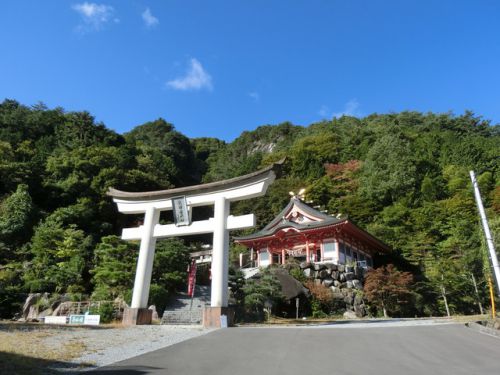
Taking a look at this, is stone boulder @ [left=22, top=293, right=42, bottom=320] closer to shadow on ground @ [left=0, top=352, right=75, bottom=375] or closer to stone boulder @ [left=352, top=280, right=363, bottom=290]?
shadow on ground @ [left=0, top=352, right=75, bottom=375]

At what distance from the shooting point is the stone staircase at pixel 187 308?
1548 cm

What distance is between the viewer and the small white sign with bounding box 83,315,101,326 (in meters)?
13.7

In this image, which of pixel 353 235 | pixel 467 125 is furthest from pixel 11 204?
pixel 467 125

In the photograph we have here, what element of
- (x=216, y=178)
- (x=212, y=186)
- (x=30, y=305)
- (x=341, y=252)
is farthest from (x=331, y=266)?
(x=216, y=178)

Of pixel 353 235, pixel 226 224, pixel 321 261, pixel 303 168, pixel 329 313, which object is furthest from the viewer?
pixel 303 168

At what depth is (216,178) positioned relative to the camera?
53.0 metres

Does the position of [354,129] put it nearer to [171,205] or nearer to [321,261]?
[321,261]

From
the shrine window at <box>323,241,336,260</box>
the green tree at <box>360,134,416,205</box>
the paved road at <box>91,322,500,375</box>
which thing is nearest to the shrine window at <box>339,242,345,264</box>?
the shrine window at <box>323,241,336,260</box>

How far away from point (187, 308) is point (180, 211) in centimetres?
560

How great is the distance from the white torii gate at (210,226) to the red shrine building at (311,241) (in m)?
11.5

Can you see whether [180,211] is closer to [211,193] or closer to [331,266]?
[211,193]

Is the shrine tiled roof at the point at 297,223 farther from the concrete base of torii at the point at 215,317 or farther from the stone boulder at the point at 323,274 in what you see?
the concrete base of torii at the point at 215,317

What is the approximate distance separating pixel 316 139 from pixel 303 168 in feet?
22.8

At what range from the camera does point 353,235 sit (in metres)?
25.7
